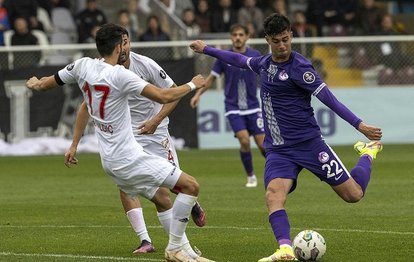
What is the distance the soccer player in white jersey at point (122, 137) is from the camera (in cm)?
988

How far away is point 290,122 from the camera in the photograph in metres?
10.8

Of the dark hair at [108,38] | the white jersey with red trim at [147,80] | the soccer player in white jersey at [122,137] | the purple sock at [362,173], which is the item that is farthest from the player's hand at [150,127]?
the purple sock at [362,173]

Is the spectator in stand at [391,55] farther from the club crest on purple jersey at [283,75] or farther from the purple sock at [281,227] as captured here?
the purple sock at [281,227]

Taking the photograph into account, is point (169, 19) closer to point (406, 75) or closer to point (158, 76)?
point (406, 75)

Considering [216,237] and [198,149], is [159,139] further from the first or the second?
[198,149]

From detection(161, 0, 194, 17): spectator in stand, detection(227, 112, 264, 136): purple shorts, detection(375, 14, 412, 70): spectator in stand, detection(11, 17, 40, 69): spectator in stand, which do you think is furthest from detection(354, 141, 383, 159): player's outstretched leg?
detection(161, 0, 194, 17): spectator in stand

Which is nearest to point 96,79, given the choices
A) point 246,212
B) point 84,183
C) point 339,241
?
point 339,241

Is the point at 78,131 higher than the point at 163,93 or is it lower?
lower

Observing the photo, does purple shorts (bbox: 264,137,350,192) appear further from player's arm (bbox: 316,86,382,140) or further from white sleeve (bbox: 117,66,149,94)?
white sleeve (bbox: 117,66,149,94)

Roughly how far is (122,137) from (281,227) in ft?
5.42

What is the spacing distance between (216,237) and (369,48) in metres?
16.4

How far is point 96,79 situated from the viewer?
9.96m

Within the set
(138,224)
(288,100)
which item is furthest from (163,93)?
(138,224)

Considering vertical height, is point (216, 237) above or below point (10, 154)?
above
